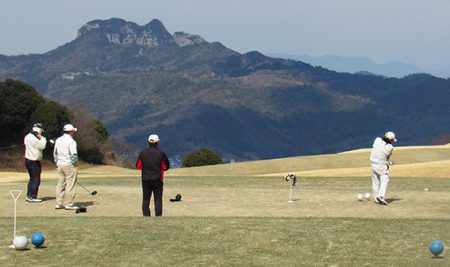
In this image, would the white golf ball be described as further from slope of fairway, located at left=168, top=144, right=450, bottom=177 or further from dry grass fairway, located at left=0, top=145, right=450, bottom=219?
slope of fairway, located at left=168, top=144, right=450, bottom=177

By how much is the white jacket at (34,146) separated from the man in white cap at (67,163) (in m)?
1.38

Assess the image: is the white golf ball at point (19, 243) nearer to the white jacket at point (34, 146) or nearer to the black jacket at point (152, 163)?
the black jacket at point (152, 163)

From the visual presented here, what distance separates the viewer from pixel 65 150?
67.7 ft

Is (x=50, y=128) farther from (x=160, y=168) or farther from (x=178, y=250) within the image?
(x=178, y=250)

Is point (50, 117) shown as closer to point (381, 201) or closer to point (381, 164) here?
point (381, 164)

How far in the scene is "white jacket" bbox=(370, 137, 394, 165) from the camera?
2175 centimetres

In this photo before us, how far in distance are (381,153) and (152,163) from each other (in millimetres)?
7196

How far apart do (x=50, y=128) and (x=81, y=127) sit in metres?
11.3

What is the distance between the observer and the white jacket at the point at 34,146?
71.9 feet

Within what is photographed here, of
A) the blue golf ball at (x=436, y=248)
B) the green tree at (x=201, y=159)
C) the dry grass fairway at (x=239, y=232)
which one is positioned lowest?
the green tree at (x=201, y=159)

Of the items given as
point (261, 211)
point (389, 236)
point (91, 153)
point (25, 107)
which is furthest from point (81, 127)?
point (389, 236)

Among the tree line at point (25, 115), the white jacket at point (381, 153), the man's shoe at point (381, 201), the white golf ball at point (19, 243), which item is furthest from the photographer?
the tree line at point (25, 115)

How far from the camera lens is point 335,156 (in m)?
62.2

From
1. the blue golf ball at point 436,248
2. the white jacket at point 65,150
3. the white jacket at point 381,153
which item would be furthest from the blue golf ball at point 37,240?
the white jacket at point 381,153
